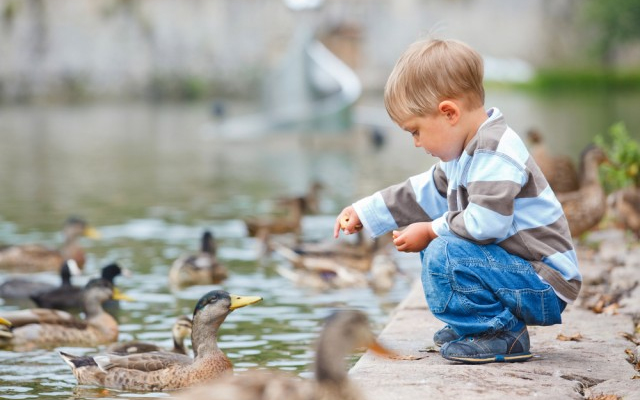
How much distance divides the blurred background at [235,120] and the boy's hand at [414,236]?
2.89ft

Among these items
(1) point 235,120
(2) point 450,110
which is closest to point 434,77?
(2) point 450,110

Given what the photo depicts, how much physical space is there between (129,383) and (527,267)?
2.46 meters

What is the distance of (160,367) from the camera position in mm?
6387

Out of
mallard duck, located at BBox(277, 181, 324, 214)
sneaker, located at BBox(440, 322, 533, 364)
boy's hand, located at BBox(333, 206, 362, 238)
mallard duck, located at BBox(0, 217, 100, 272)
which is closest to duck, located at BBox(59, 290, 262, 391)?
boy's hand, located at BBox(333, 206, 362, 238)

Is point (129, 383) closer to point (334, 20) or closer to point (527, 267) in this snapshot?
point (527, 267)

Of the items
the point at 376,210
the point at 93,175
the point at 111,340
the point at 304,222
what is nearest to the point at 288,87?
the point at 93,175

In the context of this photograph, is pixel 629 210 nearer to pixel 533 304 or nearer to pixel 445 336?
pixel 445 336

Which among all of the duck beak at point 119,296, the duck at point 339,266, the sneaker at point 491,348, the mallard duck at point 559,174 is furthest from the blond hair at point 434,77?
the mallard duck at point 559,174

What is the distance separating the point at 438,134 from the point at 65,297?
462 centimetres

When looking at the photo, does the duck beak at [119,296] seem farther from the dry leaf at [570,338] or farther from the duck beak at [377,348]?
the duck beak at [377,348]

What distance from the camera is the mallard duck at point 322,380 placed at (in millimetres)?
3641

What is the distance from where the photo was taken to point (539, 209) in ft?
16.4

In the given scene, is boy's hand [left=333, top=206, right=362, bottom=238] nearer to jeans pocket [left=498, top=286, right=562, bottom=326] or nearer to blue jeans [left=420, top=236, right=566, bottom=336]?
blue jeans [left=420, top=236, right=566, bottom=336]

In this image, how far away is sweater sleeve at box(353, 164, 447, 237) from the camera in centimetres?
538
